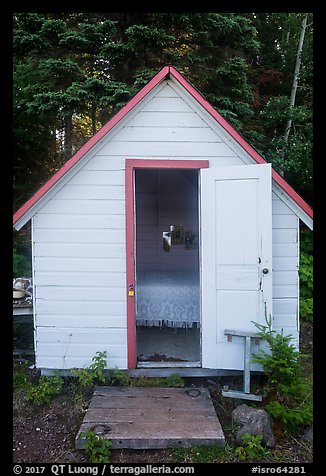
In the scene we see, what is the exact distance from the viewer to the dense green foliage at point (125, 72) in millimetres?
7301

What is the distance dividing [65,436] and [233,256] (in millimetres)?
2591

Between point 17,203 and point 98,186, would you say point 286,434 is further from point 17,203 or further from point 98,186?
point 17,203

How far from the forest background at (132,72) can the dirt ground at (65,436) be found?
529 cm

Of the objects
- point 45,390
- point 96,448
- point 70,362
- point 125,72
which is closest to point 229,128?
point 70,362

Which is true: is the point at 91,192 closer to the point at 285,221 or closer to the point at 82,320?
the point at 82,320

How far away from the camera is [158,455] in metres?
3.10

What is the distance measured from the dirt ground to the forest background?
208 inches

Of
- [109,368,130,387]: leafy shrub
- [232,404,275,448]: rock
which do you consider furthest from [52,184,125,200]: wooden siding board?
[232,404,275,448]: rock

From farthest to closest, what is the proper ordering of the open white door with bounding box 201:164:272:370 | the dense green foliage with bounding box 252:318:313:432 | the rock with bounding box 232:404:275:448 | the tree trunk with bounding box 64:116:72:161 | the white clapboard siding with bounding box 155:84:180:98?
1. the tree trunk with bounding box 64:116:72:161
2. the white clapboard siding with bounding box 155:84:180:98
3. the open white door with bounding box 201:164:272:370
4. the dense green foliage with bounding box 252:318:313:432
5. the rock with bounding box 232:404:275:448

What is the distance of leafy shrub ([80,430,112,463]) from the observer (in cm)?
300

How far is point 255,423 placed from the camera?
3.26 meters

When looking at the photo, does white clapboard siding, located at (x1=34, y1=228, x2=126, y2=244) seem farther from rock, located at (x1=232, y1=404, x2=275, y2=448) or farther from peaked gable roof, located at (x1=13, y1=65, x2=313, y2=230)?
rock, located at (x1=232, y1=404, x2=275, y2=448)

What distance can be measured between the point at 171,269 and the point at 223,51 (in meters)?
5.48
